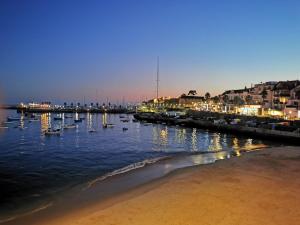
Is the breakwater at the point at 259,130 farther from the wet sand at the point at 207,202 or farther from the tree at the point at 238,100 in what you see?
the tree at the point at 238,100

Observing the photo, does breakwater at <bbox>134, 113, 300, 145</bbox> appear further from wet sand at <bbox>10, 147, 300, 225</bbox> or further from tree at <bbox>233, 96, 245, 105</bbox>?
tree at <bbox>233, 96, 245, 105</bbox>

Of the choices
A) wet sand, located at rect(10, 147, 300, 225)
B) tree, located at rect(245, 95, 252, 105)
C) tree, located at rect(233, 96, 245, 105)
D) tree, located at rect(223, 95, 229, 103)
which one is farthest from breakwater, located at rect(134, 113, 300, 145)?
tree, located at rect(223, 95, 229, 103)

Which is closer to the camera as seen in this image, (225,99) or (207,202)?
(207,202)

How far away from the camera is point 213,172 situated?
21.3m

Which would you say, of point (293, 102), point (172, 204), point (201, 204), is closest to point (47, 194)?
point (172, 204)

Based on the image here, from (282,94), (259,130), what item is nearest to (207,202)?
(259,130)

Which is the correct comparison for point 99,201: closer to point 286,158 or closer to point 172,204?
point 172,204

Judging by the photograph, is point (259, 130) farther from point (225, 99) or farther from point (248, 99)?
point (225, 99)

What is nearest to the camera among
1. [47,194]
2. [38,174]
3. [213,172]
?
[47,194]

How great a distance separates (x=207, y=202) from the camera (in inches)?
558

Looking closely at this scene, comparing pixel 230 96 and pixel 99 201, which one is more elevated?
pixel 230 96

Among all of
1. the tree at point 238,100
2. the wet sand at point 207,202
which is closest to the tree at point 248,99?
the tree at point 238,100

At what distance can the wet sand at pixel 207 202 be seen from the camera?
12.2 meters

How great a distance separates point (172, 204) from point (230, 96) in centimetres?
12250
